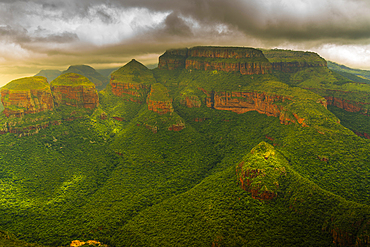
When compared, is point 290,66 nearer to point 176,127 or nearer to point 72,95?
point 176,127

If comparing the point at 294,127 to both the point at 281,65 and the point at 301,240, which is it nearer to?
the point at 301,240

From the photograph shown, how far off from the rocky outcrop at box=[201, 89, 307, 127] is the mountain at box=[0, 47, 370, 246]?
0.53m

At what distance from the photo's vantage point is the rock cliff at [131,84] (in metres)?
143

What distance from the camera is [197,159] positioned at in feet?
299

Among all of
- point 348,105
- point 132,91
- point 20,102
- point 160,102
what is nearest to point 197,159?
point 160,102

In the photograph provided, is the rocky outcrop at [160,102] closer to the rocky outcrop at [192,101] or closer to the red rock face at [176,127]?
the red rock face at [176,127]

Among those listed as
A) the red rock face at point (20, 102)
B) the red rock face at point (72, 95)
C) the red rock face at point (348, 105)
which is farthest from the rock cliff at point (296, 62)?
the red rock face at point (20, 102)

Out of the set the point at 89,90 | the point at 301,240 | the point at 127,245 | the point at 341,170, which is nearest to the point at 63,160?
the point at 89,90

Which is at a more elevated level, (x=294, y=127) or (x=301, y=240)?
(x=294, y=127)

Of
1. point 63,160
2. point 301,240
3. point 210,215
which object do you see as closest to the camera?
point 301,240

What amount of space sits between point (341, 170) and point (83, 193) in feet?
255

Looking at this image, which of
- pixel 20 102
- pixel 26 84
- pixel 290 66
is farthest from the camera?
pixel 290 66

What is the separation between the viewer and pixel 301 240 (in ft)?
133

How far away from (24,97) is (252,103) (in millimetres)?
104217
